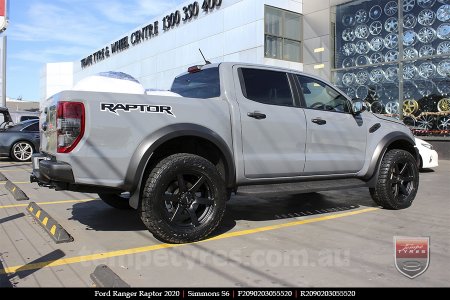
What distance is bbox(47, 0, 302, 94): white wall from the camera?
20562 millimetres

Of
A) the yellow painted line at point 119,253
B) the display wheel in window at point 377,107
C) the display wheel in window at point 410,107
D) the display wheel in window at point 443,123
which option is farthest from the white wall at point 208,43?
the yellow painted line at point 119,253

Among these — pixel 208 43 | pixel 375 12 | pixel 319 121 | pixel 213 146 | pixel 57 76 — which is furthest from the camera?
pixel 57 76

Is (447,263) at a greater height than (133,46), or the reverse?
(133,46)

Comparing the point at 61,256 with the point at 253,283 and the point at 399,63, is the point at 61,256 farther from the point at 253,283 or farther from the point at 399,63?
the point at 399,63

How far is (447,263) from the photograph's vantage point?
4.01 metres

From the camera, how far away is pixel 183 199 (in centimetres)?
454

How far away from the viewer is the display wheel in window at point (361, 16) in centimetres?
1830

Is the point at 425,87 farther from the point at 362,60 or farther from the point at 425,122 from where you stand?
the point at 362,60

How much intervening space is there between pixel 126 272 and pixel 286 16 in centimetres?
1900

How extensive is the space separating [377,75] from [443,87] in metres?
2.75

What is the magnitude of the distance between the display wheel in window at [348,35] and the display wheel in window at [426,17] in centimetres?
297

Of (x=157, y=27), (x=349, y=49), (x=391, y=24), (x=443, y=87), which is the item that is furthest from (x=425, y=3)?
(x=157, y=27)

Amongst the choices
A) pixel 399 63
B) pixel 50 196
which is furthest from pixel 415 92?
pixel 50 196

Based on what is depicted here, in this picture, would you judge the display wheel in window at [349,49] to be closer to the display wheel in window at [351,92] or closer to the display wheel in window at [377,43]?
the display wheel in window at [377,43]
